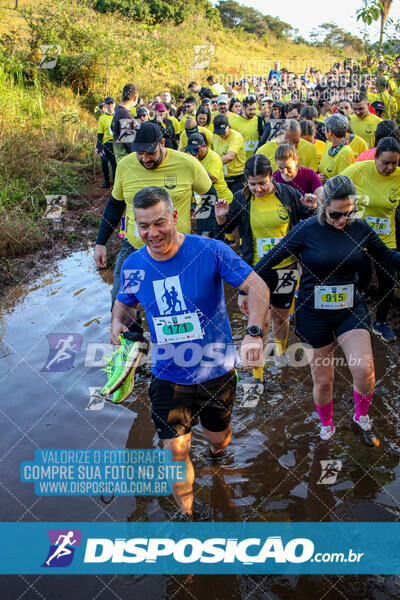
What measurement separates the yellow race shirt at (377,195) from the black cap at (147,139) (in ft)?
6.97

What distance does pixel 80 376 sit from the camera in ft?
16.9

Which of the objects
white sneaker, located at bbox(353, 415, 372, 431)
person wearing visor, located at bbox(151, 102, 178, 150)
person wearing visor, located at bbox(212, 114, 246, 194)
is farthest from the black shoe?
person wearing visor, located at bbox(151, 102, 178, 150)

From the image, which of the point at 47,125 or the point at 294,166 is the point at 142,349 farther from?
the point at 47,125

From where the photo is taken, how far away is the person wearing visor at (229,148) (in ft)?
26.3

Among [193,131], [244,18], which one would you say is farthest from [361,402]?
[244,18]

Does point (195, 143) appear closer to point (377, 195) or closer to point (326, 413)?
point (377, 195)

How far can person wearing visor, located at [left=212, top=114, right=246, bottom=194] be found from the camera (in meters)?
8.01

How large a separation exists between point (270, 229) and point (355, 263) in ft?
4.05

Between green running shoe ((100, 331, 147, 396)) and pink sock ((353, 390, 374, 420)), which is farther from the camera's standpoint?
pink sock ((353, 390, 374, 420))

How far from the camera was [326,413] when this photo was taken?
12.7 feet

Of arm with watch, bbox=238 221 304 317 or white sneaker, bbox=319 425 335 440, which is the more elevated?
arm with watch, bbox=238 221 304 317

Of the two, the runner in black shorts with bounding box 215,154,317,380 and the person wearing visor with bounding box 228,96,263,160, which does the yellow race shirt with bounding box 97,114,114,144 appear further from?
the runner in black shorts with bounding box 215,154,317,380

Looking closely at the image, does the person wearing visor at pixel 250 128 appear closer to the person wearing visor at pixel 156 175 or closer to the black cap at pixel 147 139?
the person wearing visor at pixel 156 175

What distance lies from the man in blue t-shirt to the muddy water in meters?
0.52
